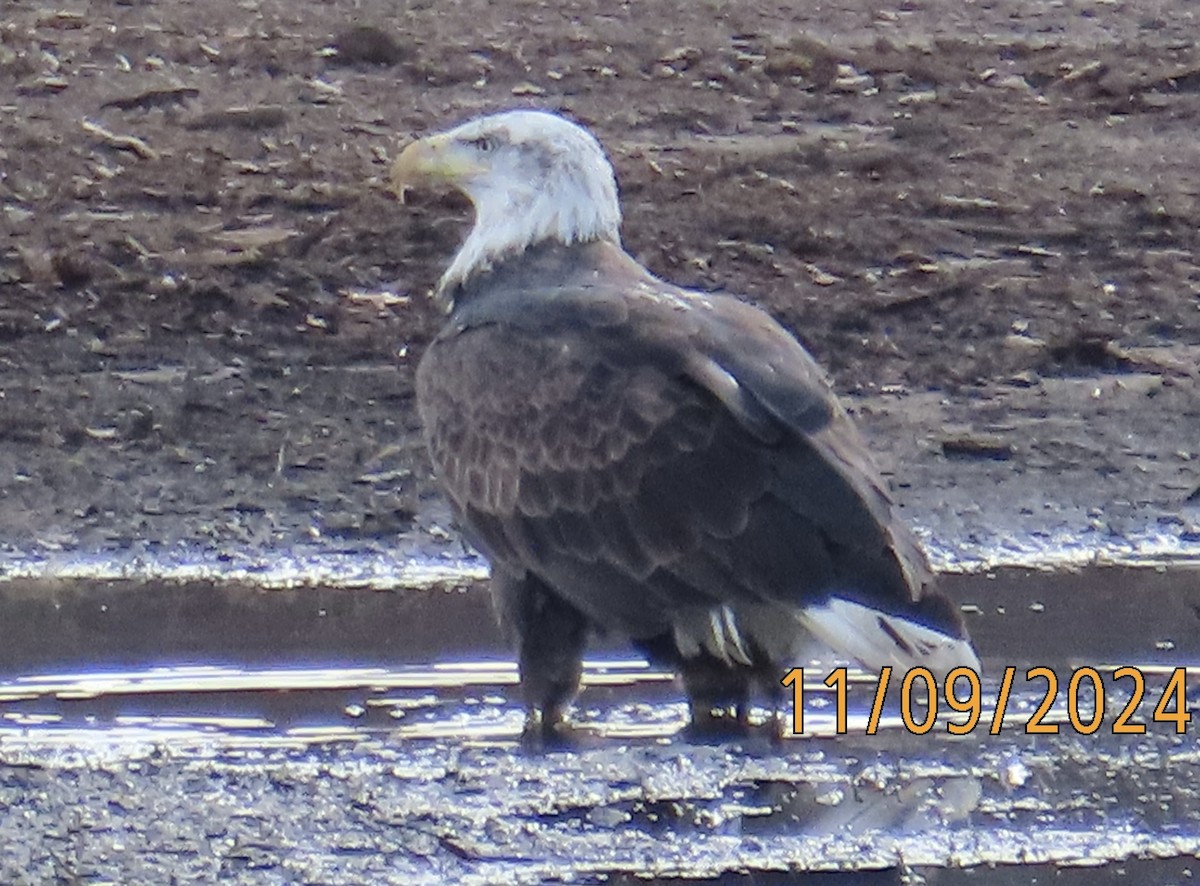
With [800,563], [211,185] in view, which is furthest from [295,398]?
[800,563]

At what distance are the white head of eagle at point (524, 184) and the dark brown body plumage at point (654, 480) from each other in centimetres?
28

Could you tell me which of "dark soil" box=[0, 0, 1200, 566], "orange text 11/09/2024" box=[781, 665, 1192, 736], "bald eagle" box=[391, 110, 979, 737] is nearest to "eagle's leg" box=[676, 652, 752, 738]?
"bald eagle" box=[391, 110, 979, 737]

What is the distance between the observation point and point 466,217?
955 centimetres

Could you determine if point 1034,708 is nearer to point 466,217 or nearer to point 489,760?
point 489,760

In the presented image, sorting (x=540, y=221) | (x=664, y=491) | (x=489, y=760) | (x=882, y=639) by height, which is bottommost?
(x=489, y=760)

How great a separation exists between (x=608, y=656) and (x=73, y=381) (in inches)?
100

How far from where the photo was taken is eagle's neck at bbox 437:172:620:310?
614 cm

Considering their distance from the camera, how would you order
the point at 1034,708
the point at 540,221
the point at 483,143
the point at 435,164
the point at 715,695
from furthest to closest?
the point at 435,164 < the point at 483,143 < the point at 540,221 < the point at 1034,708 < the point at 715,695

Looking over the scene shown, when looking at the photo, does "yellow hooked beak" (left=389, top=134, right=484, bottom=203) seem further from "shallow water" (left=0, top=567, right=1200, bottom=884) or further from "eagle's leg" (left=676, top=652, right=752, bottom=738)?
"eagle's leg" (left=676, top=652, right=752, bottom=738)

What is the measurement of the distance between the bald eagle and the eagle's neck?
111 mm

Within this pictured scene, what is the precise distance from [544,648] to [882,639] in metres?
0.91

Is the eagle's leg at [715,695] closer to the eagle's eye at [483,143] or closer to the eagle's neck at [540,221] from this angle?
the eagle's neck at [540,221]

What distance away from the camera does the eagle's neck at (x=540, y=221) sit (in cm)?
614

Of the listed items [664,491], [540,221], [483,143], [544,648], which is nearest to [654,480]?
[664,491]
